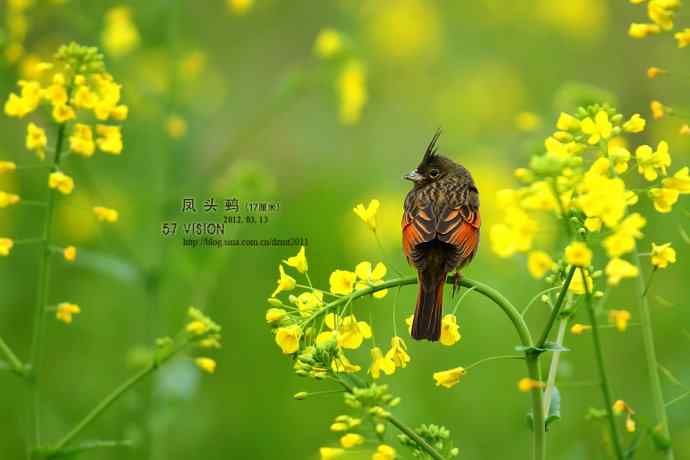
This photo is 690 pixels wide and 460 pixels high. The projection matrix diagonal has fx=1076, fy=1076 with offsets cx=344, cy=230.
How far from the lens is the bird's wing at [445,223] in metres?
3.86

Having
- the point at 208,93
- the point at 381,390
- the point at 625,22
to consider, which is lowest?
the point at 381,390

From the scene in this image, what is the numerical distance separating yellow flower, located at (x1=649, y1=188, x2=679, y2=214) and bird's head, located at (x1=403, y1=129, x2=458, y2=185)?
1952 mm

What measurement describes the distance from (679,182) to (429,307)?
34.6 inches

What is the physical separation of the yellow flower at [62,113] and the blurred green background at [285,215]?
5.96ft

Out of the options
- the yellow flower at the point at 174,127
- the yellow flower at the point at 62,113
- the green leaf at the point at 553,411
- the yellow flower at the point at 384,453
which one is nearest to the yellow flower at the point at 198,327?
the yellow flower at the point at 62,113

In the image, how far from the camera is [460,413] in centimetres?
634

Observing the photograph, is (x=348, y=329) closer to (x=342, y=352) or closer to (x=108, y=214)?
(x=342, y=352)

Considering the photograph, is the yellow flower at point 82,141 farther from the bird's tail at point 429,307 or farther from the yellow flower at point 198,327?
the bird's tail at point 429,307

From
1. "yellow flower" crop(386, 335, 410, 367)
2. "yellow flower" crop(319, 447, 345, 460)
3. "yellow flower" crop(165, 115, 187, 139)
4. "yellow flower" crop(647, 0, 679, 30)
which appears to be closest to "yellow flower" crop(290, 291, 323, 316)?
"yellow flower" crop(386, 335, 410, 367)

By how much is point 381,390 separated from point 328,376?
183mm

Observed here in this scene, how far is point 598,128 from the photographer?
3.04 m

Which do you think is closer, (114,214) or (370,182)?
(114,214)

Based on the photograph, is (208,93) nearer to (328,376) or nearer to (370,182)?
(370,182)

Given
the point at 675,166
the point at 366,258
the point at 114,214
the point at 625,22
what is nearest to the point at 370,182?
the point at 366,258
